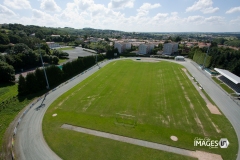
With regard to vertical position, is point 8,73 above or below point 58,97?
above

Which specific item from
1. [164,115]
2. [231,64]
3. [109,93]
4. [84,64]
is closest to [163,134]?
[164,115]

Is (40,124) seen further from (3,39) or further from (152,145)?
(3,39)

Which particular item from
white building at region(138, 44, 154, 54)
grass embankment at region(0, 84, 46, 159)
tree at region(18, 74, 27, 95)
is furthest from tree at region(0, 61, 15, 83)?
white building at region(138, 44, 154, 54)

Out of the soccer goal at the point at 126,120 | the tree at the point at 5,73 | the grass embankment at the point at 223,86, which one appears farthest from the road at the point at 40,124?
the tree at the point at 5,73

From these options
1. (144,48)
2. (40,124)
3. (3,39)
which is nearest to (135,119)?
(40,124)

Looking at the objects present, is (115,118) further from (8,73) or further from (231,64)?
(231,64)

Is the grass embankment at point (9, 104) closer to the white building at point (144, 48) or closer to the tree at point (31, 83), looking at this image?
the tree at point (31, 83)
